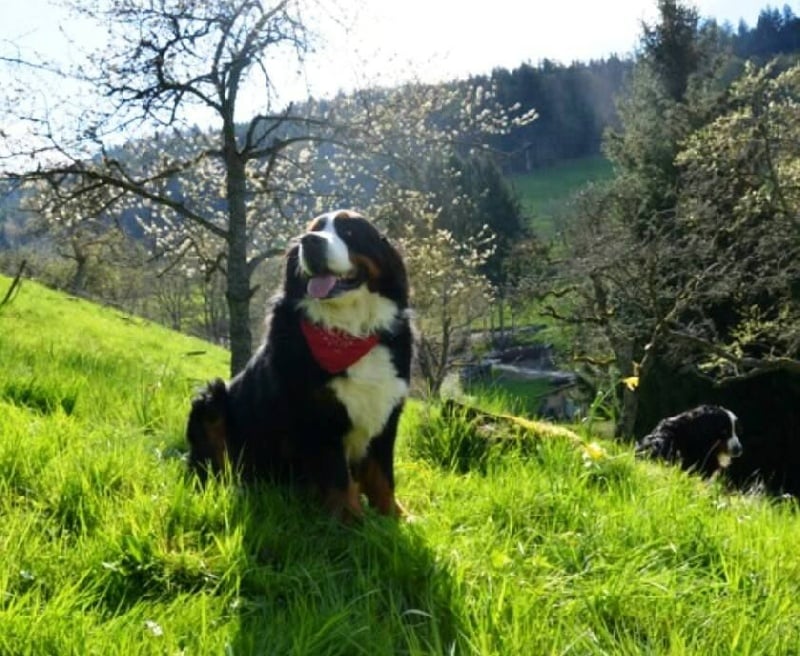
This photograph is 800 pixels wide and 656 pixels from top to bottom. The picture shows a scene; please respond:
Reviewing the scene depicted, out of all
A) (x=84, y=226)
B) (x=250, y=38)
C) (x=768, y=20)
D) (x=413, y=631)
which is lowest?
(x=413, y=631)

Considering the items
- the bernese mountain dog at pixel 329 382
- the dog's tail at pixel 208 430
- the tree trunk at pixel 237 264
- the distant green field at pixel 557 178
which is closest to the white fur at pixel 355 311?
the bernese mountain dog at pixel 329 382

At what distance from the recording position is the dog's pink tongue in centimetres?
372

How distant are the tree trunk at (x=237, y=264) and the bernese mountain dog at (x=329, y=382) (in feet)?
24.9

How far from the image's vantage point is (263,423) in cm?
402

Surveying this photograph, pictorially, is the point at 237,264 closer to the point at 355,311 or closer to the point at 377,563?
the point at 355,311

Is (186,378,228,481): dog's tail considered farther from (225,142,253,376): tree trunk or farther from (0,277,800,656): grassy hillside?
(225,142,253,376): tree trunk

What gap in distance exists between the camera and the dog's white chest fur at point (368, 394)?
12.5ft

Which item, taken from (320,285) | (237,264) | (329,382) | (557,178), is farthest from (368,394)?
(557,178)

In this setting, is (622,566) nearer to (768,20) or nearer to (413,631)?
(413,631)

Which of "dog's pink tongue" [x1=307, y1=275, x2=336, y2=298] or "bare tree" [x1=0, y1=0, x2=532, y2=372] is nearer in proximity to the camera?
"dog's pink tongue" [x1=307, y1=275, x2=336, y2=298]

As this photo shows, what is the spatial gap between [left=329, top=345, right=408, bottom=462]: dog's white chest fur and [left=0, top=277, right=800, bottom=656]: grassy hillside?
455 millimetres

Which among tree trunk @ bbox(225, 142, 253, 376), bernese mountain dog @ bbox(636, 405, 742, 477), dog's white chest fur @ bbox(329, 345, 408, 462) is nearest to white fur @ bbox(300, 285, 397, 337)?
dog's white chest fur @ bbox(329, 345, 408, 462)

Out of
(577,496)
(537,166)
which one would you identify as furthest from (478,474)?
(537,166)

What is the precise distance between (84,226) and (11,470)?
454 inches
